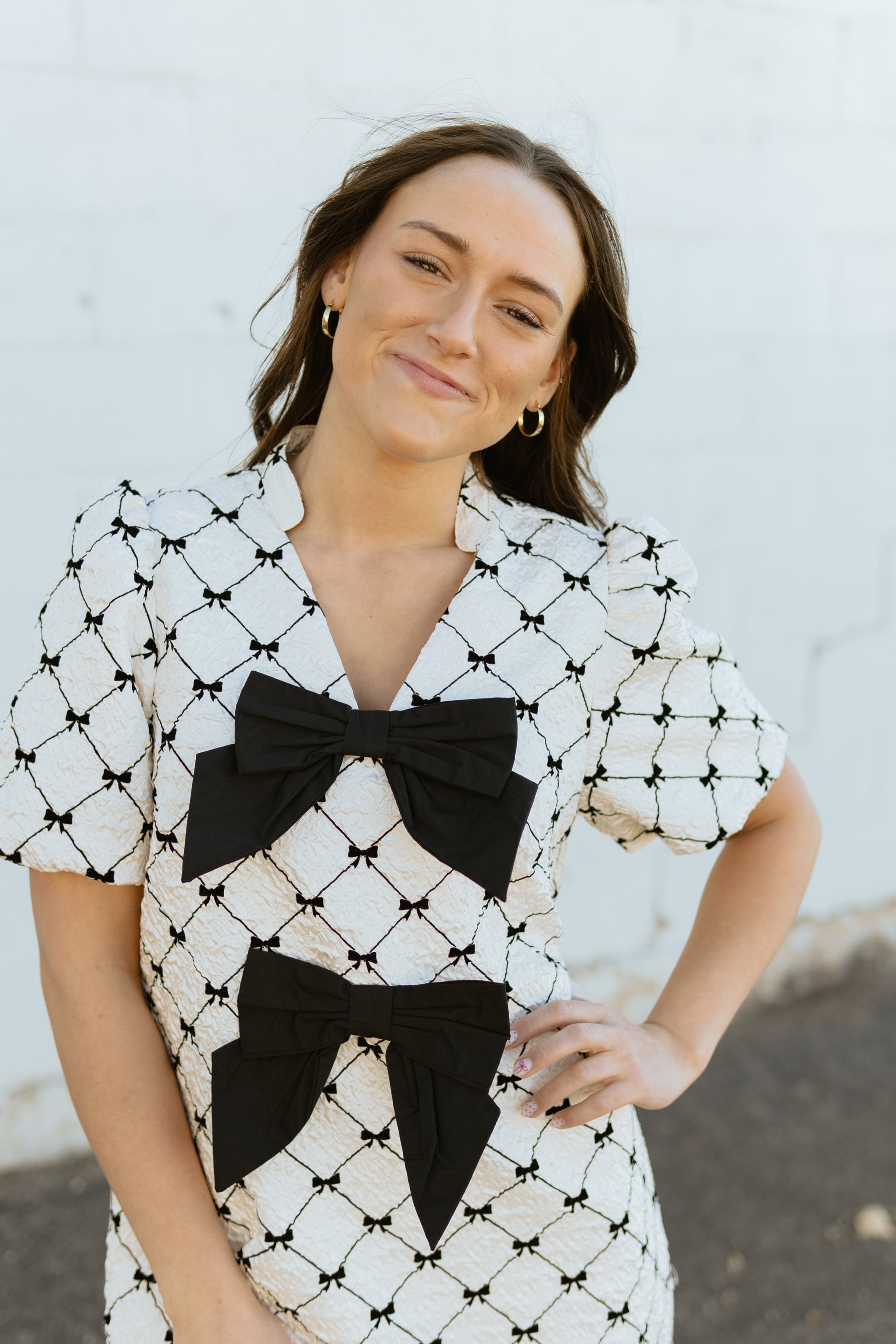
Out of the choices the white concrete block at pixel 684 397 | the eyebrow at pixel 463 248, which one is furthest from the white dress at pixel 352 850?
the white concrete block at pixel 684 397

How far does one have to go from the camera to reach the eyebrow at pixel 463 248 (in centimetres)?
117

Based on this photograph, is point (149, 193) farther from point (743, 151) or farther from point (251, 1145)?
point (251, 1145)

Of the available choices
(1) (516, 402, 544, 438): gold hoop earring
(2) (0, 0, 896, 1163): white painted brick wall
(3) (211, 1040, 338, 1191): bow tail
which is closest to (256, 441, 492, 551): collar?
(1) (516, 402, 544, 438): gold hoop earring

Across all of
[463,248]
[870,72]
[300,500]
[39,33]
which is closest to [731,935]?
[300,500]

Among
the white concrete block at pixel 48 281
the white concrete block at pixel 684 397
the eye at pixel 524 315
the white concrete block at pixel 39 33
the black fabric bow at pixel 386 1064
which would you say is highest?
the white concrete block at pixel 39 33

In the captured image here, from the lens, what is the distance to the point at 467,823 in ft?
3.68

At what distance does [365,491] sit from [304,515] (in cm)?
7

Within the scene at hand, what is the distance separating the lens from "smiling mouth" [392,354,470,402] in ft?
3.80

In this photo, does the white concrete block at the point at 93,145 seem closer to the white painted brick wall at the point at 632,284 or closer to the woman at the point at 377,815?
the white painted brick wall at the point at 632,284

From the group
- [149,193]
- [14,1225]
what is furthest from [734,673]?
[14,1225]

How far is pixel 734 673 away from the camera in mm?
1365

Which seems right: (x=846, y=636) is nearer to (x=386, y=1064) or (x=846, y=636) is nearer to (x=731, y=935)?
(x=731, y=935)

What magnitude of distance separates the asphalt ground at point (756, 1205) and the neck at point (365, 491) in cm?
170

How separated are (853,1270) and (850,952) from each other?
1.13 m
